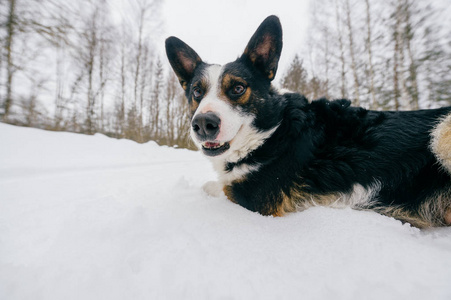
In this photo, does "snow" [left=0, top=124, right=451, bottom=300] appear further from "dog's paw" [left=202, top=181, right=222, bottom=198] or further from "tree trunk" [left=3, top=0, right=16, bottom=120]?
"tree trunk" [left=3, top=0, right=16, bottom=120]

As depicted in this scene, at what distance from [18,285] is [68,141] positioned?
15.6 feet

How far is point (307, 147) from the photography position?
1639 millimetres

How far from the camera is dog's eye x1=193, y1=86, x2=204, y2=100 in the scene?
2.00 metres

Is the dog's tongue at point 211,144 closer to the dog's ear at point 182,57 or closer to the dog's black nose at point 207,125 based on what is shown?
the dog's black nose at point 207,125

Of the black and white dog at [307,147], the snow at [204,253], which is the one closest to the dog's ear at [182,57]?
the black and white dog at [307,147]

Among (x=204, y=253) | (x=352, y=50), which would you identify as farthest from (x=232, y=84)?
(x=352, y=50)

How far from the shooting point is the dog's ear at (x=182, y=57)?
2.31m

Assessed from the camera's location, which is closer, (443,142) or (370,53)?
(443,142)

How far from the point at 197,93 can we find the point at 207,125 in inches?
26.2

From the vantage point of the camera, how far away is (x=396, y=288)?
78 cm

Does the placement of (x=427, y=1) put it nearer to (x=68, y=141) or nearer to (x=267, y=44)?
(x=267, y=44)

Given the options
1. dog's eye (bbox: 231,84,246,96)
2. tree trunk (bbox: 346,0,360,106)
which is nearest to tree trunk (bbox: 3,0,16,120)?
dog's eye (bbox: 231,84,246,96)

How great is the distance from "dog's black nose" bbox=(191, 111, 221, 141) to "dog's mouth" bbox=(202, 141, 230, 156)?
15 centimetres

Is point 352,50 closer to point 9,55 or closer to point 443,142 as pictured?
point 443,142
